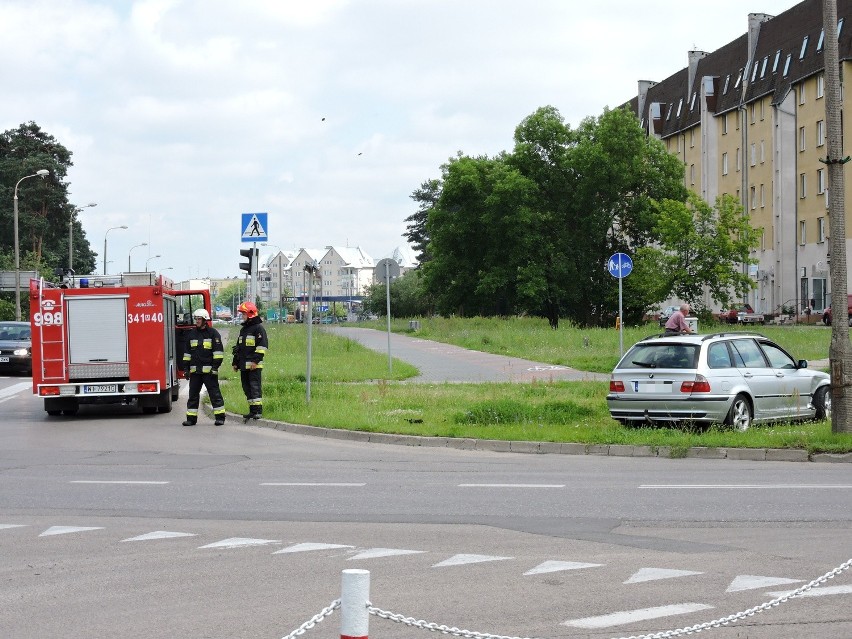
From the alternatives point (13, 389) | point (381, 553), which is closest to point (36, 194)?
point (13, 389)

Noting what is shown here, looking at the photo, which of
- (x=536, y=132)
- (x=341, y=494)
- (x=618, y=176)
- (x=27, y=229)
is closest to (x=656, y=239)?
(x=618, y=176)

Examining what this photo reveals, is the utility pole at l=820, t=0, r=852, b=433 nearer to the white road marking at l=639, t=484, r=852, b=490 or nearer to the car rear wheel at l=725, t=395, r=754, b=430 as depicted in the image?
the car rear wheel at l=725, t=395, r=754, b=430

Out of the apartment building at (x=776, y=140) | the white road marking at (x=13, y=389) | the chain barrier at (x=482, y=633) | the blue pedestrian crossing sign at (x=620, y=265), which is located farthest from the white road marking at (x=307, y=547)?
the apartment building at (x=776, y=140)

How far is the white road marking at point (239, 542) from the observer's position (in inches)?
334

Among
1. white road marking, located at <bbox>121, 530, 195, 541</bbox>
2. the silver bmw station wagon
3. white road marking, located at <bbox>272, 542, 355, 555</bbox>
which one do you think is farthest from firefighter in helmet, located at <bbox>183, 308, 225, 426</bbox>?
white road marking, located at <bbox>272, 542, 355, 555</bbox>

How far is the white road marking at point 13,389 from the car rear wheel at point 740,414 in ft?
57.3

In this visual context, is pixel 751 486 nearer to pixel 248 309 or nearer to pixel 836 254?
pixel 836 254

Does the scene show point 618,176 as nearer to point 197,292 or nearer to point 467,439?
point 197,292

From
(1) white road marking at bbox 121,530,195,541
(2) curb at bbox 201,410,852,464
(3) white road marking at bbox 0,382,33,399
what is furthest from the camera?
(3) white road marking at bbox 0,382,33,399

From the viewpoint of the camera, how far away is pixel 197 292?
2516 centimetres

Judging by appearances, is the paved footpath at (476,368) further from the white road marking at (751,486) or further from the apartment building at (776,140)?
the apartment building at (776,140)

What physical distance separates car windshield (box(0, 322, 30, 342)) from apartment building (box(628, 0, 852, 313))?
42.8 m

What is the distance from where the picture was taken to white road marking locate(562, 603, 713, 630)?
6105 millimetres

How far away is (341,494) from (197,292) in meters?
14.6
